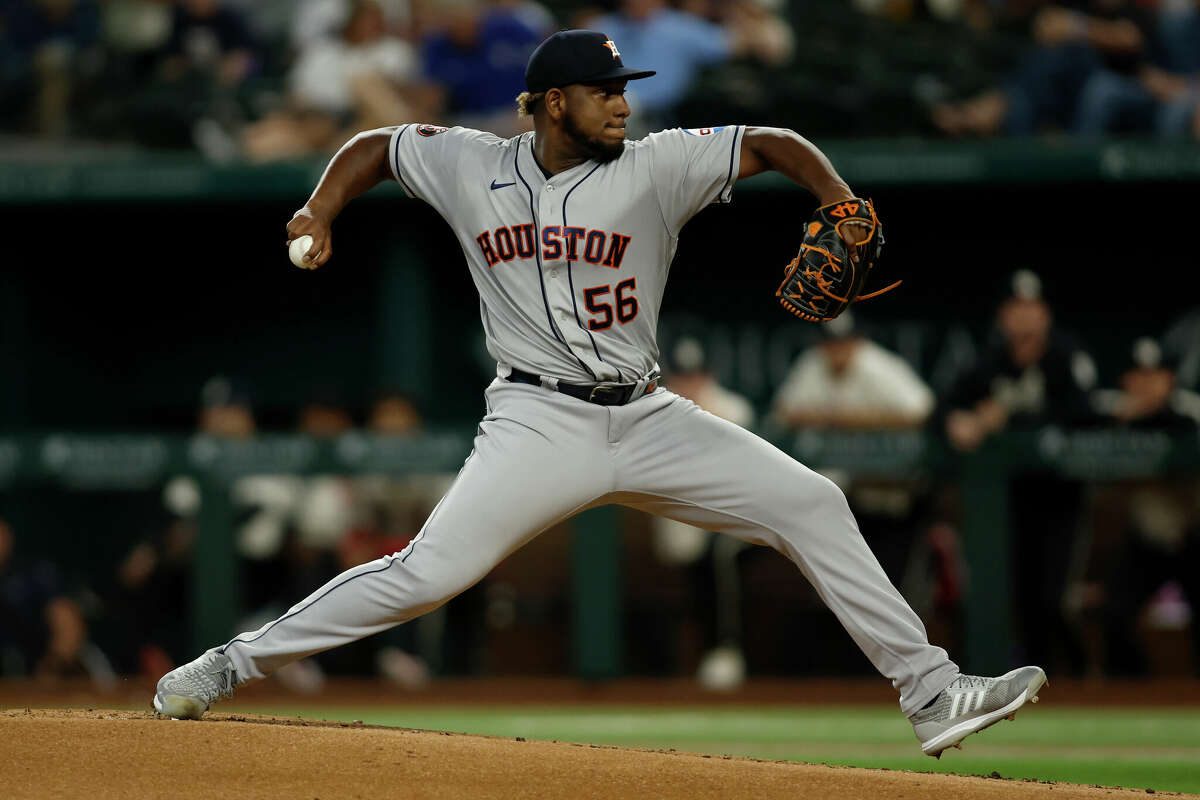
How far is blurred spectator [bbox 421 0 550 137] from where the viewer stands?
9.60 m

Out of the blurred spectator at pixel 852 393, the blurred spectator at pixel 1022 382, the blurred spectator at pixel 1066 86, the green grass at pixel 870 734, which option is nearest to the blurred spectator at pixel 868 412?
the blurred spectator at pixel 852 393

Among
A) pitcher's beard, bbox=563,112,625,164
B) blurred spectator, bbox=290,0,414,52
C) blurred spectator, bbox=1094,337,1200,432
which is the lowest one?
blurred spectator, bbox=1094,337,1200,432

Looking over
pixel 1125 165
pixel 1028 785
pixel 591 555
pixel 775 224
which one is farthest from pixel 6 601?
pixel 1125 165

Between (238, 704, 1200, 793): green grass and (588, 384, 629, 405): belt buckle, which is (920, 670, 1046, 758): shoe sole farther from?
(238, 704, 1200, 793): green grass

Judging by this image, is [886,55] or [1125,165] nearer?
[1125,165]

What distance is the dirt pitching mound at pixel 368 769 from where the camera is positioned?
343 centimetres

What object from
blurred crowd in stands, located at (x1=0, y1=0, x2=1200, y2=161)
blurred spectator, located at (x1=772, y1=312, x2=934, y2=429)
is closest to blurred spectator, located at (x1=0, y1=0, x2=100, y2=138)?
blurred crowd in stands, located at (x1=0, y1=0, x2=1200, y2=161)

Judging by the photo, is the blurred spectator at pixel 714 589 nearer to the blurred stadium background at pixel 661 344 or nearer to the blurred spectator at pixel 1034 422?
the blurred stadium background at pixel 661 344

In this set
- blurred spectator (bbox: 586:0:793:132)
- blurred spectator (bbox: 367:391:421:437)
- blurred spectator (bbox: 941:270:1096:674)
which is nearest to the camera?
blurred spectator (bbox: 941:270:1096:674)

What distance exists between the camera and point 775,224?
403 inches

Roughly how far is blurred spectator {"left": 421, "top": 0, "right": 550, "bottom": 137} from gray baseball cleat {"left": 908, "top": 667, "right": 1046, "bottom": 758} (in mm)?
6259

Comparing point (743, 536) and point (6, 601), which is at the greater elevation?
point (743, 536)

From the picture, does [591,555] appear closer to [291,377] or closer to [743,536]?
[291,377]

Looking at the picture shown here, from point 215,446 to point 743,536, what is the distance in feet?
16.0
